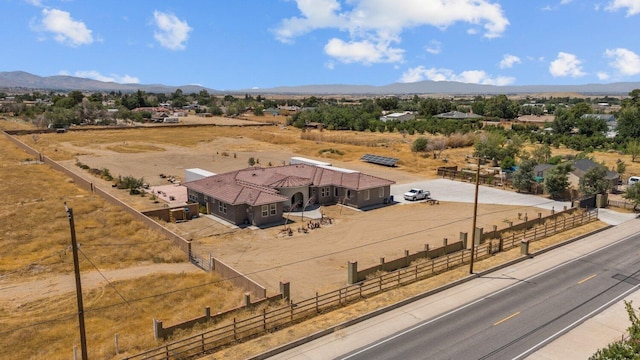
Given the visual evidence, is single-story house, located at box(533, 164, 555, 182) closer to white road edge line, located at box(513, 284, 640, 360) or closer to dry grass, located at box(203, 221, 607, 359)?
dry grass, located at box(203, 221, 607, 359)

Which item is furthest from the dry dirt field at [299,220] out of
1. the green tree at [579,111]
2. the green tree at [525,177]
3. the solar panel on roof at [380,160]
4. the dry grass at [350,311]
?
the green tree at [579,111]

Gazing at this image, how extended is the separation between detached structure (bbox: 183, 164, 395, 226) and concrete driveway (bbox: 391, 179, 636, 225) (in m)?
5.91

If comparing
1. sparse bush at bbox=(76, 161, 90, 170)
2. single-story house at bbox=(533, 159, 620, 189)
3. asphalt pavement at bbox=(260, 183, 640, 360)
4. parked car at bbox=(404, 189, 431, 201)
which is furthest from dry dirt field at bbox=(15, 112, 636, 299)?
single-story house at bbox=(533, 159, 620, 189)

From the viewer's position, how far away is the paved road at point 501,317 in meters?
19.5

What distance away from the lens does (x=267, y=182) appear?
46250mm

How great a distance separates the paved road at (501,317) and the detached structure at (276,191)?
19.5 m

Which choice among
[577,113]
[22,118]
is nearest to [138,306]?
[577,113]

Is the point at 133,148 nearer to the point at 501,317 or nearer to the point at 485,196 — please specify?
the point at 485,196

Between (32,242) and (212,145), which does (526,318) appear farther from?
(212,145)

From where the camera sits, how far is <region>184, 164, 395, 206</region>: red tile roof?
41534 mm

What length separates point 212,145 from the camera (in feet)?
332

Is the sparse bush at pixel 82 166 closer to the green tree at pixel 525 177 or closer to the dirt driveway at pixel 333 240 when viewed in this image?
the dirt driveway at pixel 333 240

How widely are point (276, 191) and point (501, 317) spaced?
26.6 metres

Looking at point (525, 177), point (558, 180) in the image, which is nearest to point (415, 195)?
point (525, 177)
